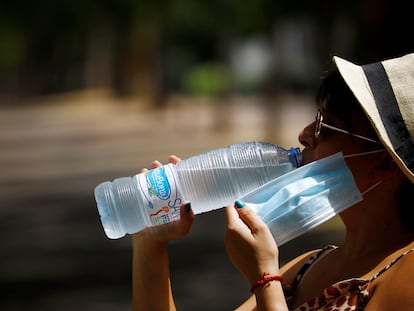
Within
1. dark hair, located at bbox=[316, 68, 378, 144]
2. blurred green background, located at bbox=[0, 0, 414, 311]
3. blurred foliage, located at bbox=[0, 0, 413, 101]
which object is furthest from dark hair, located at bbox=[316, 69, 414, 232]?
blurred foliage, located at bbox=[0, 0, 413, 101]

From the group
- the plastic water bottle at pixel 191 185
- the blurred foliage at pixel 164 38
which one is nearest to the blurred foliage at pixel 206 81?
the blurred foliage at pixel 164 38

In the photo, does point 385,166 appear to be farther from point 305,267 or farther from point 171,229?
point 171,229

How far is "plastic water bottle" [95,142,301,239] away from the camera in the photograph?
99.3 inches

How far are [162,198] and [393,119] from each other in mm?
708

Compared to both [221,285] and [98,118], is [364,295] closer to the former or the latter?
[221,285]

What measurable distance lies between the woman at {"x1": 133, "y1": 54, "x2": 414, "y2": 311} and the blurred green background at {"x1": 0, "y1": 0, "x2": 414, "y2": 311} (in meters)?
0.28

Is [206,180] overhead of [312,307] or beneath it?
overhead

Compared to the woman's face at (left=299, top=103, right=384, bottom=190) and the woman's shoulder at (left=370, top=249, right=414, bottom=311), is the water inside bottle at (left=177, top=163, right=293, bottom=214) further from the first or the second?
the woman's shoulder at (left=370, top=249, right=414, bottom=311)

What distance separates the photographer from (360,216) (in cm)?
241

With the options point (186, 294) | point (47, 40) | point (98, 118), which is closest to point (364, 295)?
point (186, 294)

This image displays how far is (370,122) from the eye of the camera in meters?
2.26

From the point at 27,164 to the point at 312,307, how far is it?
16.7 m

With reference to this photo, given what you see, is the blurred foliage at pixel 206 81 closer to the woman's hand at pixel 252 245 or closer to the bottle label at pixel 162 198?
the bottle label at pixel 162 198

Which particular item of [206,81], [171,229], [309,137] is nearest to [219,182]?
[171,229]
